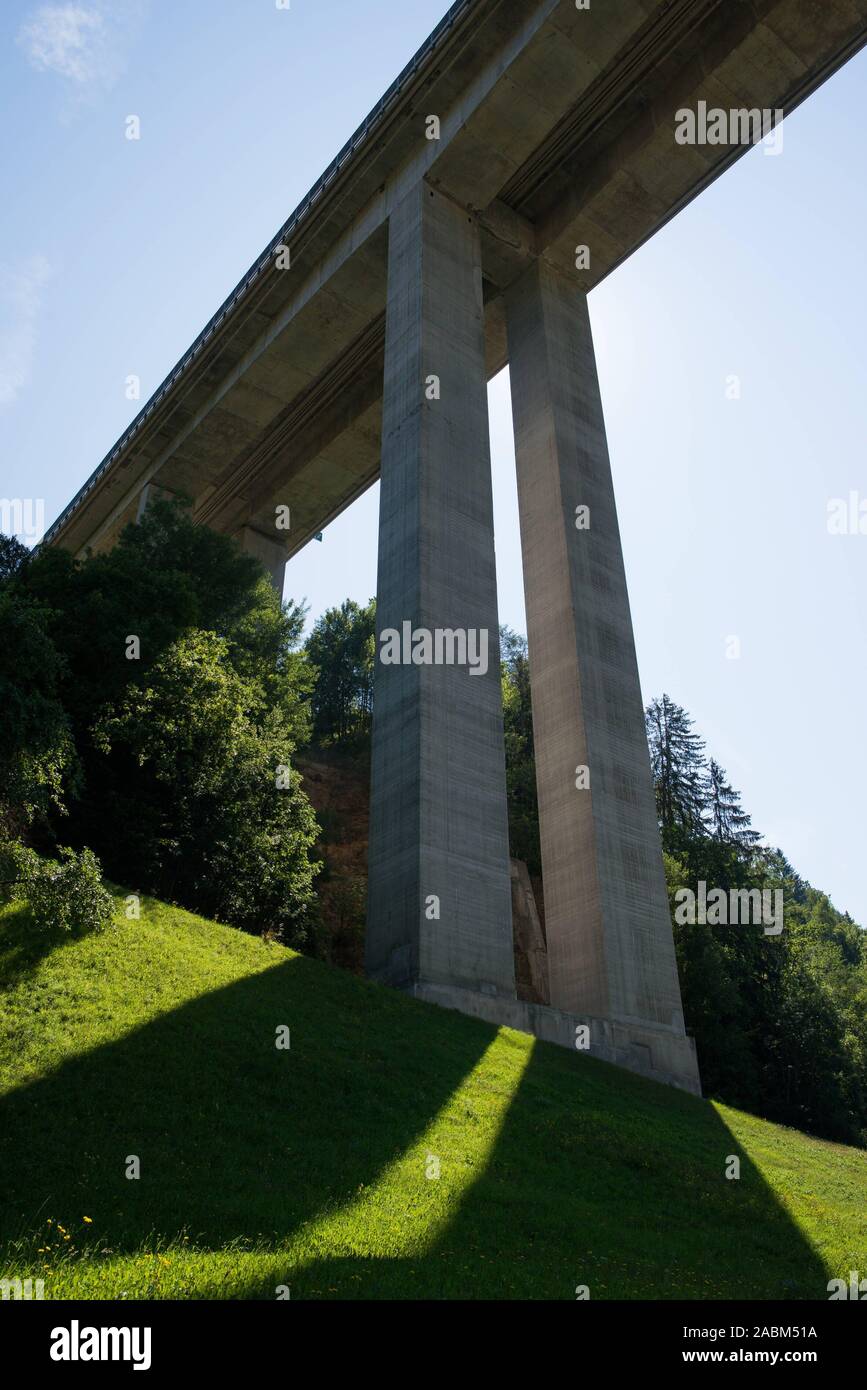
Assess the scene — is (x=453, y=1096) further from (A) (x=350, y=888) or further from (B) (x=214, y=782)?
(A) (x=350, y=888)

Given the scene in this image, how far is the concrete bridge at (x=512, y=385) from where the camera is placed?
20.6 m

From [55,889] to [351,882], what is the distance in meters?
16.6

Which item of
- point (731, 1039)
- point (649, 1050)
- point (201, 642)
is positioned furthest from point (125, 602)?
point (731, 1039)

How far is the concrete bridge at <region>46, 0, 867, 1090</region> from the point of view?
67.6 feet

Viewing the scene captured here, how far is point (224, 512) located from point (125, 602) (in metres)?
19.9

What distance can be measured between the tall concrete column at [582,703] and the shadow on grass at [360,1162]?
608 centimetres

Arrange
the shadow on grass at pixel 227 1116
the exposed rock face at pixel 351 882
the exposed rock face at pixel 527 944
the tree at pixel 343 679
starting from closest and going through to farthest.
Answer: the shadow on grass at pixel 227 1116, the exposed rock face at pixel 351 882, the exposed rock face at pixel 527 944, the tree at pixel 343 679

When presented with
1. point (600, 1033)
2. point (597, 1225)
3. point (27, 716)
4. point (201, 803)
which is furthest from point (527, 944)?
point (597, 1225)

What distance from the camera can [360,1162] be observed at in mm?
10523

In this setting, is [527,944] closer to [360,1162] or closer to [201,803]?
[201,803]

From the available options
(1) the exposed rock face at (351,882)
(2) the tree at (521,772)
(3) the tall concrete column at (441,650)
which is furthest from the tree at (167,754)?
(2) the tree at (521,772)

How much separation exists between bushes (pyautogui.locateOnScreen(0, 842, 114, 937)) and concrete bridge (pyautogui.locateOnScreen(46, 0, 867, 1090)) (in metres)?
6.03

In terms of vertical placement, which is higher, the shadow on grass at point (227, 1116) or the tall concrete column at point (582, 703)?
the tall concrete column at point (582, 703)

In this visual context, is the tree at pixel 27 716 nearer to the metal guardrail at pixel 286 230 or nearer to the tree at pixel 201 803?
the tree at pixel 201 803
